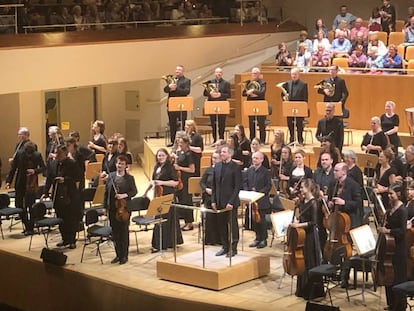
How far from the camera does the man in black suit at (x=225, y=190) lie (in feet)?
35.9

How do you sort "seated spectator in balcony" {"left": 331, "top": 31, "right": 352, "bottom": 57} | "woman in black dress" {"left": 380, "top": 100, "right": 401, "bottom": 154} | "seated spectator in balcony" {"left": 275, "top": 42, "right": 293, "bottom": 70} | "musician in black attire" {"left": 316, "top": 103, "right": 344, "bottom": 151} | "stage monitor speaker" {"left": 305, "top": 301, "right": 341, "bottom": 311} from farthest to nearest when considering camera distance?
"seated spectator in balcony" {"left": 275, "top": 42, "right": 293, "bottom": 70} → "seated spectator in balcony" {"left": 331, "top": 31, "right": 352, "bottom": 57} → "musician in black attire" {"left": 316, "top": 103, "right": 344, "bottom": 151} → "woman in black dress" {"left": 380, "top": 100, "right": 401, "bottom": 154} → "stage monitor speaker" {"left": 305, "top": 301, "right": 341, "bottom": 311}

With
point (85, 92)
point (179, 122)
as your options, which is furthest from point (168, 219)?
point (85, 92)

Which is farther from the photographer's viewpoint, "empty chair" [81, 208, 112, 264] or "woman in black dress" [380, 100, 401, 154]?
"woman in black dress" [380, 100, 401, 154]

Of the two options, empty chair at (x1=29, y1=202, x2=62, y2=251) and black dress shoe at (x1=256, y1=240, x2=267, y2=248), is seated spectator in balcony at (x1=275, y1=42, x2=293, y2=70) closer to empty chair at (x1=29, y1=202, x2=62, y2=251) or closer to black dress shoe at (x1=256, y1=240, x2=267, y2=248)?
black dress shoe at (x1=256, y1=240, x2=267, y2=248)

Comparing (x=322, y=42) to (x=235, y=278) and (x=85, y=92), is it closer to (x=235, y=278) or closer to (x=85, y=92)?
(x=85, y=92)

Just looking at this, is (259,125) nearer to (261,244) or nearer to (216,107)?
(216,107)

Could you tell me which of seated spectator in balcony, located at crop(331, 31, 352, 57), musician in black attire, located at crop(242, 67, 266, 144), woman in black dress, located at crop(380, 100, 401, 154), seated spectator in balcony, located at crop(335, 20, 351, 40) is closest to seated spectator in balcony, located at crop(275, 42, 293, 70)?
seated spectator in balcony, located at crop(331, 31, 352, 57)

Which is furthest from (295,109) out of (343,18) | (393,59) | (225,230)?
(343,18)

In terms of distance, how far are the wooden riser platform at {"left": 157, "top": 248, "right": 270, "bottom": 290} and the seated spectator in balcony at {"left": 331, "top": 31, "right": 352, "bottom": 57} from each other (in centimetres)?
723

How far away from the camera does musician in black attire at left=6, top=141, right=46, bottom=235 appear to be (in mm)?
12742

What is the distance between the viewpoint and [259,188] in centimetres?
1159

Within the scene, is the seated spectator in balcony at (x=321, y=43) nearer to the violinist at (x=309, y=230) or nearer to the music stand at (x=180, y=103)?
the music stand at (x=180, y=103)

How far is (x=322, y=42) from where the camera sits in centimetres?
1752

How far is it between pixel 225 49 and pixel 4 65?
502 cm
